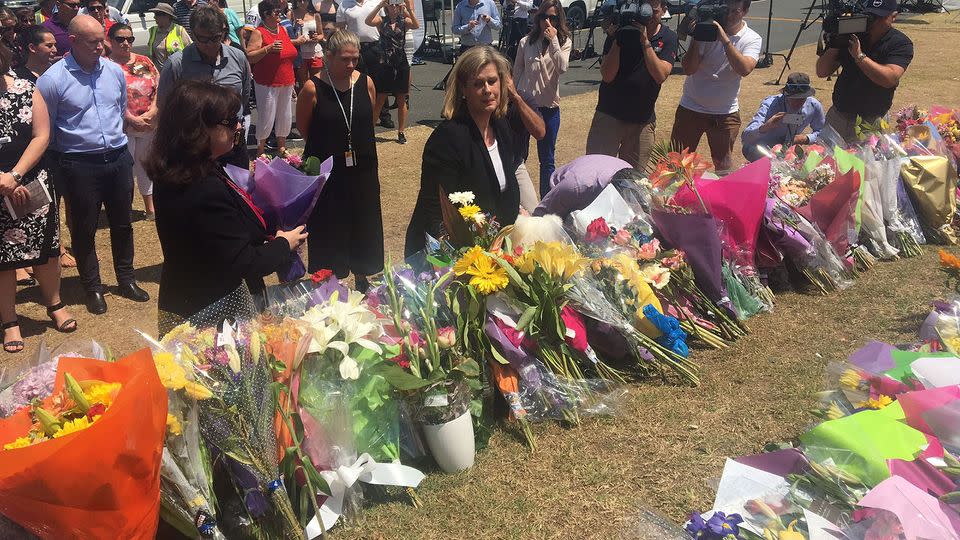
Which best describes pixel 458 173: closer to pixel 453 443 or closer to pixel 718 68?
pixel 453 443

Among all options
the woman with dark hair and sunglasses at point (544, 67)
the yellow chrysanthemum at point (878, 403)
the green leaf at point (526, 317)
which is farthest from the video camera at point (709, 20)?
the yellow chrysanthemum at point (878, 403)

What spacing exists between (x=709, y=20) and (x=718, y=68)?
1.17ft

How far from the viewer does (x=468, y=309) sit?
3338mm

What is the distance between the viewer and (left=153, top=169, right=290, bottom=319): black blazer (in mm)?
2969

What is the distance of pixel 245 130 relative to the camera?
16.8 ft

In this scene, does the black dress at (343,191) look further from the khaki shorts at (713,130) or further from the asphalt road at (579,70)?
the asphalt road at (579,70)

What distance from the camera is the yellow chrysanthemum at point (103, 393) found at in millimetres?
2295

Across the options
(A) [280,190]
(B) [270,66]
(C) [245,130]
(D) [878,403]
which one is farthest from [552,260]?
(B) [270,66]

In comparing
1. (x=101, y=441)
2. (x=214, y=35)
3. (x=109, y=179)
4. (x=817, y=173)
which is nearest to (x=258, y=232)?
(x=101, y=441)

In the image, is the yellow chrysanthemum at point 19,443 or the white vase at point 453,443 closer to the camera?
the yellow chrysanthemum at point 19,443

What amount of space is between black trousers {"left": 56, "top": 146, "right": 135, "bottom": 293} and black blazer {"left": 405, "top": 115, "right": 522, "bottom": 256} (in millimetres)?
2357

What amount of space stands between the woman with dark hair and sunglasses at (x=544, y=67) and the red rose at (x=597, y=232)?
2318 mm

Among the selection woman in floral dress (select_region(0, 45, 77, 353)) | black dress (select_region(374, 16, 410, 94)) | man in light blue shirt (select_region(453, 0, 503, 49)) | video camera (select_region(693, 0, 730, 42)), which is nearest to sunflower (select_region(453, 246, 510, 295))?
woman in floral dress (select_region(0, 45, 77, 353))

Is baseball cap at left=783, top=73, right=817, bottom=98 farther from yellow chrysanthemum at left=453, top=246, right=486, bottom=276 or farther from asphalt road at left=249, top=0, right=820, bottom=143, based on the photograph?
asphalt road at left=249, top=0, right=820, bottom=143
